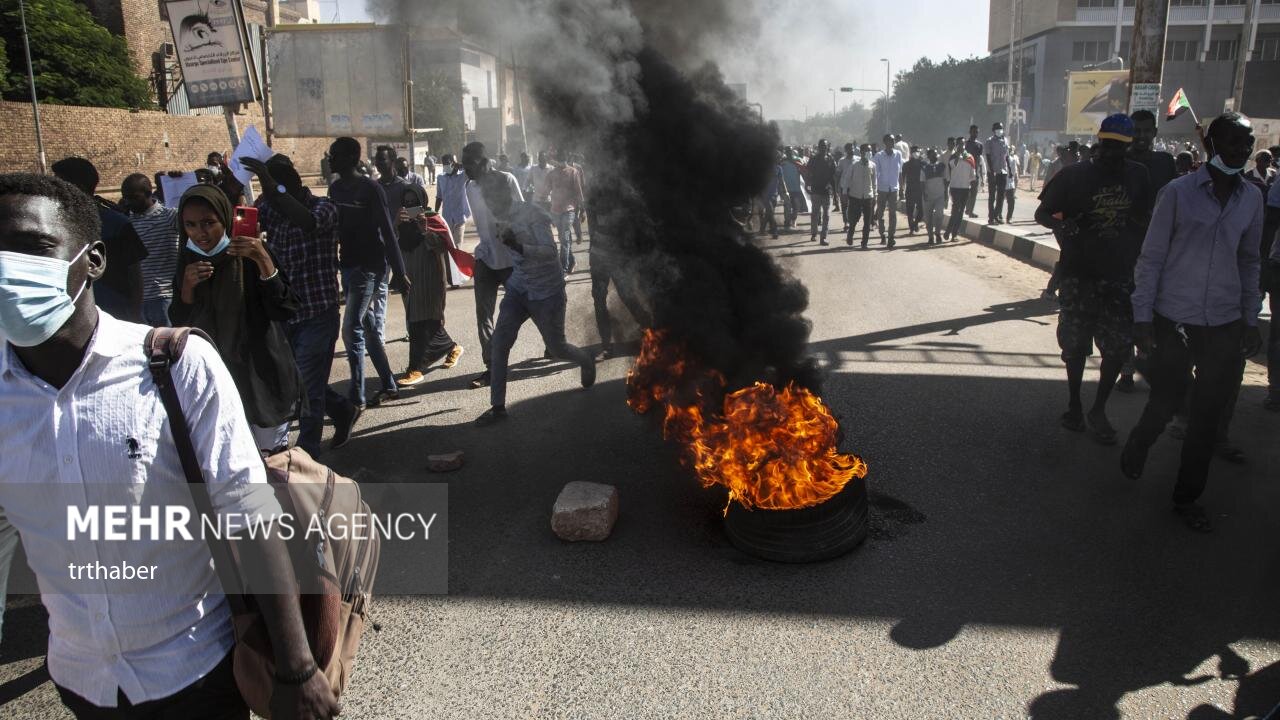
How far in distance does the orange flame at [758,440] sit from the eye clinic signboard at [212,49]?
11465 mm

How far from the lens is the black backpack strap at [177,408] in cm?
166

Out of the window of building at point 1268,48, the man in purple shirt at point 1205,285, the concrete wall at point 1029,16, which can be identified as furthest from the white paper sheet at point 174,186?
the window of building at point 1268,48

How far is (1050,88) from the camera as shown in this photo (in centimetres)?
6588

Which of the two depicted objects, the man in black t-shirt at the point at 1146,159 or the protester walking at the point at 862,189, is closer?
the man in black t-shirt at the point at 1146,159

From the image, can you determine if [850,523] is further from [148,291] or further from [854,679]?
[148,291]

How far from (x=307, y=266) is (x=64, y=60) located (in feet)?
84.6

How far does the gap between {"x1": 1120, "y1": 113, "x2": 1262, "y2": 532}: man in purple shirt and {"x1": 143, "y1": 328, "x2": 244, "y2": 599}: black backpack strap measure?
171 inches

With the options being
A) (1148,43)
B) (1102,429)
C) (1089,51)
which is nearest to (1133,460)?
(1102,429)

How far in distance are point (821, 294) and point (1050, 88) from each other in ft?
215

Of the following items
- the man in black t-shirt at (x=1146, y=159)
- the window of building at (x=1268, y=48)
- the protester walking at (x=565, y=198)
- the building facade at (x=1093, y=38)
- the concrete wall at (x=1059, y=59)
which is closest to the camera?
the man in black t-shirt at (x=1146, y=159)

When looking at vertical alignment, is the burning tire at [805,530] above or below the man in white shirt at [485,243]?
below

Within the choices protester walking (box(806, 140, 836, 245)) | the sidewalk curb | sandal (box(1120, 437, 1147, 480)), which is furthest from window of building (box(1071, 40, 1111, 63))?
sandal (box(1120, 437, 1147, 480))

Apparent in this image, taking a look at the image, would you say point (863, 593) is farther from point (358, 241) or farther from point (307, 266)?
point (358, 241)

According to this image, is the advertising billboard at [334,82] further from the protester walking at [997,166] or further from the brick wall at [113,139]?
the protester walking at [997,166]
